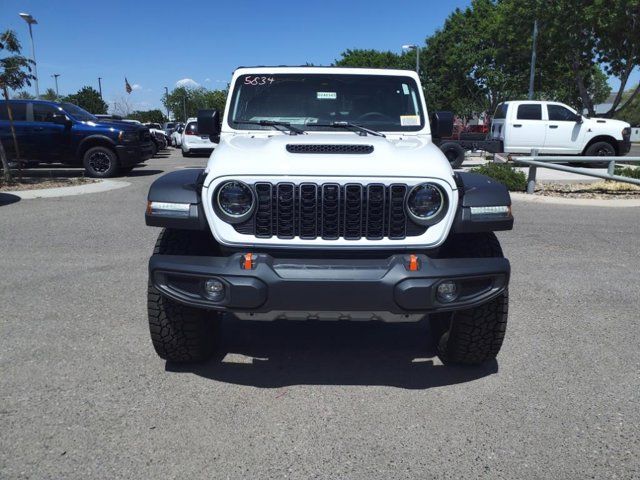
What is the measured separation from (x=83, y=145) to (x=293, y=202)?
12724 millimetres

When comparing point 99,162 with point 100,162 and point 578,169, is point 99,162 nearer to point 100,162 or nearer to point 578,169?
point 100,162

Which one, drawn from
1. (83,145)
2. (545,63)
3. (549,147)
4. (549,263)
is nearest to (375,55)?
(545,63)

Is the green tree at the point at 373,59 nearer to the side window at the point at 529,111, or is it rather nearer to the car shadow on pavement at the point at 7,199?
the side window at the point at 529,111

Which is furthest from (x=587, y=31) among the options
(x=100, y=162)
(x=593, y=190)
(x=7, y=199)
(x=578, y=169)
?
(x=7, y=199)

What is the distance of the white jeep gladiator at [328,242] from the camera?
2.80 meters

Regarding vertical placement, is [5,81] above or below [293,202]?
above

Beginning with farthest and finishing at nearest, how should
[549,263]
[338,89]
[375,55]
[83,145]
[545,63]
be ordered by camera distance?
1. [375,55]
2. [545,63]
3. [83,145]
4. [549,263]
5. [338,89]

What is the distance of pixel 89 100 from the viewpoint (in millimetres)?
58344

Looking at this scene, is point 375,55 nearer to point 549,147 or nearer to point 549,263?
point 549,147

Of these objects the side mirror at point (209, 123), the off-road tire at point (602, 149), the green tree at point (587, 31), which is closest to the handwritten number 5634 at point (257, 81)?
the side mirror at point (209, 123)

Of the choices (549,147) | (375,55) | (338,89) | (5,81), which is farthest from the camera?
(375,55)

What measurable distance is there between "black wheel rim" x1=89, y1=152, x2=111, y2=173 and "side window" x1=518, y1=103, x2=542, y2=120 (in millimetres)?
11852

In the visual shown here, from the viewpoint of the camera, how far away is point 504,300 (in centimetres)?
326

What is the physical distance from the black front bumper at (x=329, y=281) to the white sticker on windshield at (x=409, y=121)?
66.4 inches
